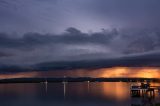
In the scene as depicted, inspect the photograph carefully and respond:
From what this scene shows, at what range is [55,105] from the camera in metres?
136

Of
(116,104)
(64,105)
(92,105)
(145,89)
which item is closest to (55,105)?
(64,105)

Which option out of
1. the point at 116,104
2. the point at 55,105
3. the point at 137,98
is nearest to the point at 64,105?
the point at 55,105

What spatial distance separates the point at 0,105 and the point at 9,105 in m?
3.98

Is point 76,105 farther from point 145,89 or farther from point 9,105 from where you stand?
point 145,89

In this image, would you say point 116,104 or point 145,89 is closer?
point 116,104

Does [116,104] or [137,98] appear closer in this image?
[116,104]

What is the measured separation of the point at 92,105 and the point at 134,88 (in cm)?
4350

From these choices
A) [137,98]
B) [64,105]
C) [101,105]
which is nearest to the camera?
[101,105]

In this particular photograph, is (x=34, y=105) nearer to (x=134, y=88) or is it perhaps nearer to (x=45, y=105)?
(x=45, y=105)

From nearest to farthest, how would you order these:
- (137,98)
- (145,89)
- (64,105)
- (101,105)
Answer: (101,105) < (64,105) < (137,98) < (145,89)

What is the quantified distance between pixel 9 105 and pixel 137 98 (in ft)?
177

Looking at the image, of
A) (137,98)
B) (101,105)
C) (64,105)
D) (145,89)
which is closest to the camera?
(101,105)

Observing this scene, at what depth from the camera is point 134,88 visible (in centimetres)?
16838

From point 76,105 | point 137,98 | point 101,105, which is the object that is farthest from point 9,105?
point 137,98
